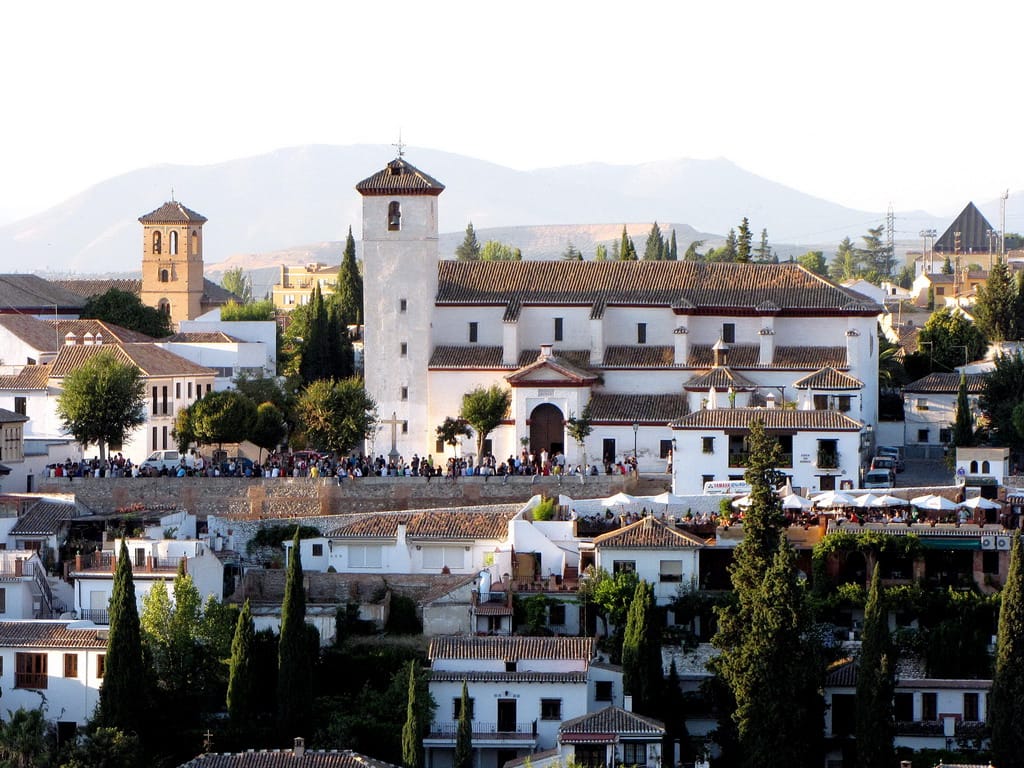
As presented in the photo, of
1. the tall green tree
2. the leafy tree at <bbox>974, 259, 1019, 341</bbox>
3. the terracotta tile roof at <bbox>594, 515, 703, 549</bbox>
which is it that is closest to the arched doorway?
the tall green tree

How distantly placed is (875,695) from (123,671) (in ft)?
47.6

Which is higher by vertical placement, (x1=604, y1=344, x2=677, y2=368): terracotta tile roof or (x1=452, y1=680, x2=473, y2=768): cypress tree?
(x1=604, y1=344, x2=677, y2=368): terracotta tile roof

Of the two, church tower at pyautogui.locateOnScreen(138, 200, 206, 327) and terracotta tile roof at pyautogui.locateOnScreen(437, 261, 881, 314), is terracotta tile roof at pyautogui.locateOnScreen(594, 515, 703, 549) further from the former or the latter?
church tower at pyautogui.locateOnScreen(138, 200, 206, 327)

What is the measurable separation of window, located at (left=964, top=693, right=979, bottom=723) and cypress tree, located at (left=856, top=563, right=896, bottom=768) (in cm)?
A: 219

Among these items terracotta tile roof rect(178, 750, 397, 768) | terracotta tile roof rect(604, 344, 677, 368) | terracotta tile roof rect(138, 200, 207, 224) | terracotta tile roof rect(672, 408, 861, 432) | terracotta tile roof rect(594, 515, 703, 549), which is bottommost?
terracotta tile roof rect(178, 750, 397, 768)

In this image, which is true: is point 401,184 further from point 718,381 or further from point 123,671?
point 123,671

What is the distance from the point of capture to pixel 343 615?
157ft

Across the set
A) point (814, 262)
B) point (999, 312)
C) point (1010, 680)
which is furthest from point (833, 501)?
point (814, 262)

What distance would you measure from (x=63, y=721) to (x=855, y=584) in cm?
1665

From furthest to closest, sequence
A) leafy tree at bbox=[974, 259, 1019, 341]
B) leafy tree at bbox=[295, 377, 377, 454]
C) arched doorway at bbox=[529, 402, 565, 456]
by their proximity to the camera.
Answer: leafy tree at bbox=[974, 259, 1019, 341], arched doorway at bbox=[529, 402, 565, 456], leafy tree at bbox=[295, 377, 377, 454]

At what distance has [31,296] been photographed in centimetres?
8588

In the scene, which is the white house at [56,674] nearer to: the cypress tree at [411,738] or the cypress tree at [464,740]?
the cypress tree at [411,738]

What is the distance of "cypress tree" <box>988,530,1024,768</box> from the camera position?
139 feet

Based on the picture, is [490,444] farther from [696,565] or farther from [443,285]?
[696,565]
